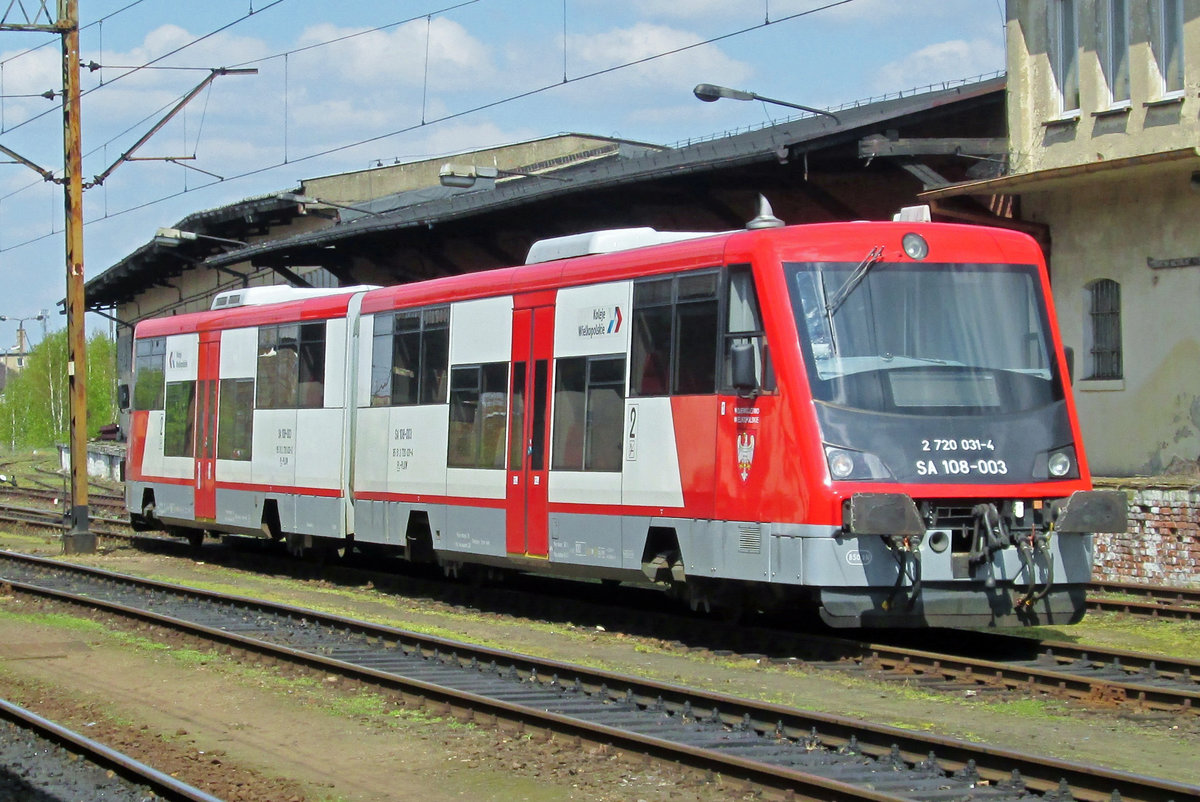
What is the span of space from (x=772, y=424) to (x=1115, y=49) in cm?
1058

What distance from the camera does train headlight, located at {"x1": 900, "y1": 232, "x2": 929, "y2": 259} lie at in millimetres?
11789

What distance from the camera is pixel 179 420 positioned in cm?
2188

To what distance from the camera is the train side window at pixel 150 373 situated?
22562 mm

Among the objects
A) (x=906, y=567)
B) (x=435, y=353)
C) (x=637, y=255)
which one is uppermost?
(x=637, y=255)

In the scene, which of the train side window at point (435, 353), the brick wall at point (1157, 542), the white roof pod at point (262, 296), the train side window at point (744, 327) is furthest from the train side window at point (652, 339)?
the white roof pod at point (262, 296)

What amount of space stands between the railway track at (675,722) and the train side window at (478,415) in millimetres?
2155

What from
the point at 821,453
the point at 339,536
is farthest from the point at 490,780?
the point at 339,536

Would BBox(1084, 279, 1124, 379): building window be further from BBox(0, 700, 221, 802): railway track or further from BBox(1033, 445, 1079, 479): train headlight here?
BBox(0, 700, 221, 802): railway track

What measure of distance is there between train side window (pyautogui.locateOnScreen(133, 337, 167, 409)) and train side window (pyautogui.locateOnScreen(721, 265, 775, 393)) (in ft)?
41.4

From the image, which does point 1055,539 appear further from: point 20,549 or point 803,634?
point 20,549

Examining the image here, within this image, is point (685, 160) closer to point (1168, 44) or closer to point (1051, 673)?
point (1168, 44)

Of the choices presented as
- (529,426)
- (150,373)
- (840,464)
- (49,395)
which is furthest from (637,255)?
(49,395)

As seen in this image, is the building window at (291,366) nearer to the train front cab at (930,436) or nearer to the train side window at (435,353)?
the train side window at (435,353)

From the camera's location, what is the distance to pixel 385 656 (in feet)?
40.2
